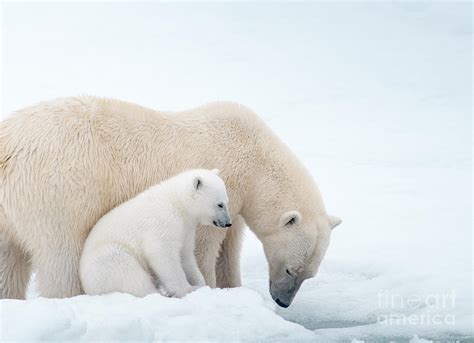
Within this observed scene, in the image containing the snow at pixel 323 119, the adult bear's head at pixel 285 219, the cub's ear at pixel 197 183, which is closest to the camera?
the snow at pixel 323 119

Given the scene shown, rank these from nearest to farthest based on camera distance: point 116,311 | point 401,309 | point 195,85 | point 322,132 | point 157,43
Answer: point 116,311, point 401,309, point 322,132, point 195,85, point 157,43

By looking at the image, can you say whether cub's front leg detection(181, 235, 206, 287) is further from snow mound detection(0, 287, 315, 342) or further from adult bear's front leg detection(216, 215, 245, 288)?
adult bear's front leg detection(216, 215, 245, 288)

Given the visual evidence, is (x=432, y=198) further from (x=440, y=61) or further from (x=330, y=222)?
(x=440, y=61)

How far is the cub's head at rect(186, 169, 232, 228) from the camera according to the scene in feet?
17.7

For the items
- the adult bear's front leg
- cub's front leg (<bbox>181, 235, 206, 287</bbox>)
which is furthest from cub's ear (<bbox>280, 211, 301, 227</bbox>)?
cub's front leg (<bbox>181, 235, 206, 287</bbox>)

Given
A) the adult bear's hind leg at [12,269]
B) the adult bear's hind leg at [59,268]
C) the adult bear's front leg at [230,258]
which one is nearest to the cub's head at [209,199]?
the adult bear's hind leg at [59,268]

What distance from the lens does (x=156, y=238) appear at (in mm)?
5234

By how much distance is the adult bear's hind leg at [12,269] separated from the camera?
221 inches

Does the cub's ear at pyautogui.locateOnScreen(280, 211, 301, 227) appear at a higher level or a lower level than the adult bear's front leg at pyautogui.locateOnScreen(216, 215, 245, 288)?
higher

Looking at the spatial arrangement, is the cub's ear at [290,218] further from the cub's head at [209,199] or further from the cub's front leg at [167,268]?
the cub's front leg at [167,268]

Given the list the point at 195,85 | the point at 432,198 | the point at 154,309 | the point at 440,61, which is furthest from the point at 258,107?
the point at 154,309

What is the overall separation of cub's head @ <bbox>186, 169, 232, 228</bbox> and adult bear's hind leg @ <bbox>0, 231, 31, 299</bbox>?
1217mm

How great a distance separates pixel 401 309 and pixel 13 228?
2.73 metres

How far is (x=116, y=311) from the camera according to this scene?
14.7 ft
